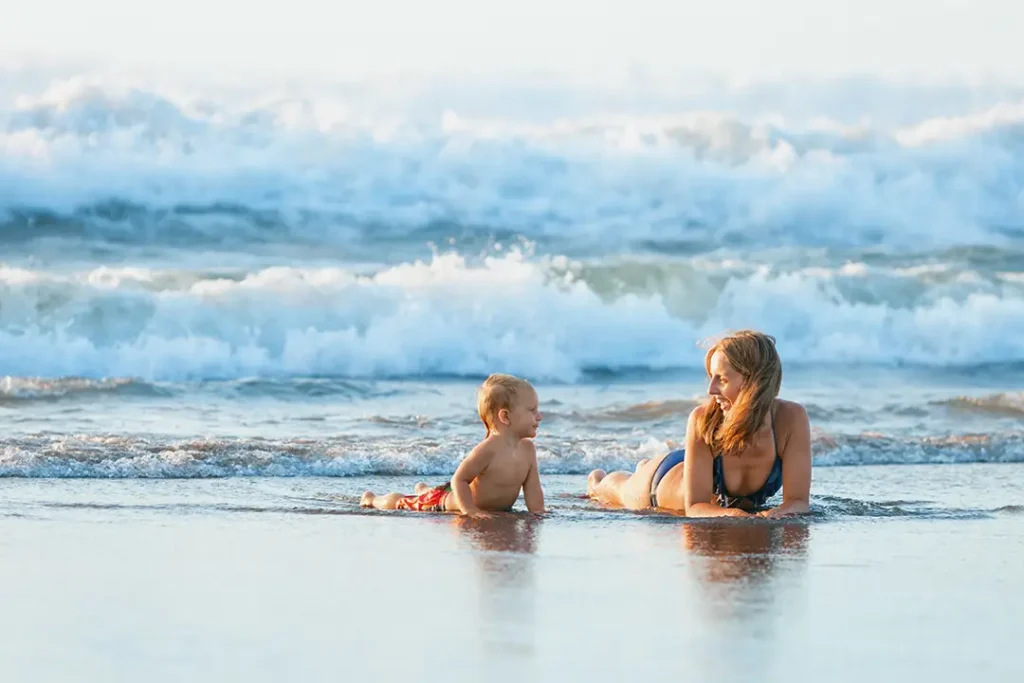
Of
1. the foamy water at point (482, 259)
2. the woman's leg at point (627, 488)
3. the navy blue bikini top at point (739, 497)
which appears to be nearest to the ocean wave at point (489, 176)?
the foamy water at point (482, 259)

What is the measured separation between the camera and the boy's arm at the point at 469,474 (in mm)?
7234

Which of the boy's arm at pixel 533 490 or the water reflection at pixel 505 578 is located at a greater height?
the boy's arm at pixel 533 490

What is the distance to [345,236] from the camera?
24766 mm

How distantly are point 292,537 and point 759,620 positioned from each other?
2.43 metres

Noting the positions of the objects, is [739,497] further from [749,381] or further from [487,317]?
[487,317]

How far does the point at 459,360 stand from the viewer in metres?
20.3

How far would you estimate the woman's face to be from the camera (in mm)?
6680

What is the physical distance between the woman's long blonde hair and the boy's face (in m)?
0.97

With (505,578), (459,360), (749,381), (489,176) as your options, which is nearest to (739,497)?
(749,381)

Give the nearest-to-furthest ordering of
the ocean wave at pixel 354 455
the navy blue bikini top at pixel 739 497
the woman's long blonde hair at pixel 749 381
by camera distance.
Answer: the woman's long blonde hair at pixel 749 381 → the navy blue bikini top at pixel 739 497 → the ocean wave at pixel 354 455

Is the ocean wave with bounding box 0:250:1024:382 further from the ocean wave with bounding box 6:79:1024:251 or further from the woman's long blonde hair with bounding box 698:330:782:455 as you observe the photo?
the woman's long blonde hair with bounding box 698:330:782:455

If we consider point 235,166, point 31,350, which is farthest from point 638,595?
point 235,166

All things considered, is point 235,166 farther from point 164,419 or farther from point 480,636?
point 480,636

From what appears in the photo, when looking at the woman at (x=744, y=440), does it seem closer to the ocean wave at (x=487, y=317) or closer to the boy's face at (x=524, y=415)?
the boy's face at (x=524, y=415)
